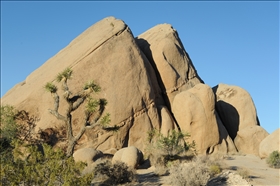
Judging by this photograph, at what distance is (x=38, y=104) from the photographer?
22.8 metres

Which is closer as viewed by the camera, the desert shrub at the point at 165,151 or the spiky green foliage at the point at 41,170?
the spiky green foliage at the point at 41,170

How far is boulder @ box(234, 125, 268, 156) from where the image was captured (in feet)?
89.6

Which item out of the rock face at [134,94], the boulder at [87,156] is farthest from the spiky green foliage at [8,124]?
the boulder at [87,156]

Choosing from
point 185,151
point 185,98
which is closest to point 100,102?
point 185,151

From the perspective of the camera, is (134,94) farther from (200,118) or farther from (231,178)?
(231,178)

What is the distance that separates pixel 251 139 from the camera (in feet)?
90.2

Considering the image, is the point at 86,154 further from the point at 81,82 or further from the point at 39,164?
the point at 39,164

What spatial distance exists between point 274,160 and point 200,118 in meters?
5.61

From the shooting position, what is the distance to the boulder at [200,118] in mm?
25500

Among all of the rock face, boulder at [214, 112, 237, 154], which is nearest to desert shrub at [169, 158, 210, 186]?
the rock face

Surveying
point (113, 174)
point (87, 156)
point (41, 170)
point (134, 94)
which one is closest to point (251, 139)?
point (134, 94)

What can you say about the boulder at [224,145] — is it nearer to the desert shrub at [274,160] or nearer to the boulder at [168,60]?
the boulder at [168,60]

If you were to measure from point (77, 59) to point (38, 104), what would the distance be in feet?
11.1

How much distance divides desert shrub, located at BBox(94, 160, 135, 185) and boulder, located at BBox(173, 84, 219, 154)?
1119 cm
